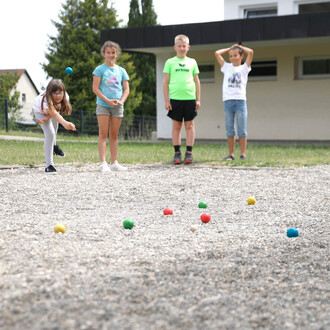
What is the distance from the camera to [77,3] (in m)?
27.2

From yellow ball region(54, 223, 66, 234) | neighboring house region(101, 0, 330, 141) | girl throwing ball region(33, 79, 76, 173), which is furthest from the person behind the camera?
neighboring house region(101, 0, 330, 141)

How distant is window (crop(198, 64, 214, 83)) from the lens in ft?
53.6

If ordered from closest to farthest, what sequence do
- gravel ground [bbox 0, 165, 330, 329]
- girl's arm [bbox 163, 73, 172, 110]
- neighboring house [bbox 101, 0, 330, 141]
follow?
gravel ground [bbox 0, 165, 330, 329] → girl's arm [bbox 163, 73, 172, 110] → neighboring house [bbox 101, 0, 330, 141]

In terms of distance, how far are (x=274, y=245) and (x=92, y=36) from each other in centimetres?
2430

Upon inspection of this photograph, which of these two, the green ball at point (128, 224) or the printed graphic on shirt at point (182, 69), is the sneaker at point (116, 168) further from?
the green ball at point (128, 224)

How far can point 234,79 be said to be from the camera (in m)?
8.34

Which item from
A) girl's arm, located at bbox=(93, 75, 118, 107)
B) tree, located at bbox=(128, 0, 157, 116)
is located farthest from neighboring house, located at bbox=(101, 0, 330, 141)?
tree, located at bbox=(128, 0, 157, 116)

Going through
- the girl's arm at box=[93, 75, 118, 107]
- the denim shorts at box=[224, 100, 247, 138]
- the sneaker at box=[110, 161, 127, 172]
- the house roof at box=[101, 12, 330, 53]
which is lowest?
the sneaker at box=[110, 161, 127, 172]

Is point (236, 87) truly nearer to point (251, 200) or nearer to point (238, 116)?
point (238, 116)

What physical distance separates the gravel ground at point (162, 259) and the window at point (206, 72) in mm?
10879

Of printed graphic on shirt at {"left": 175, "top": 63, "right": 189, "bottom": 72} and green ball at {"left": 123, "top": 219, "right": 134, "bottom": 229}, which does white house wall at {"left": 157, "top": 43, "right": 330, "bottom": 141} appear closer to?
printed graphic on shirt at {"left": 175, "top": 63, "right": 189, "bottom": 72}

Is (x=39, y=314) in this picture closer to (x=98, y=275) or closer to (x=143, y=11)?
(x=98, y=275)

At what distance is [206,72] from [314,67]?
3141mm

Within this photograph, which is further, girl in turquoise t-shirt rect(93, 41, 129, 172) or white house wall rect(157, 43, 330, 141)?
white house wall rect(157, 43, 330, 141)
